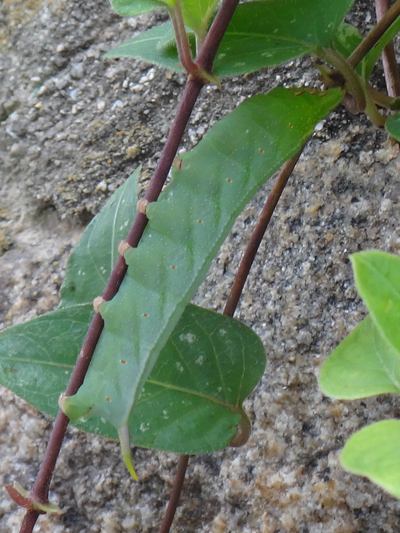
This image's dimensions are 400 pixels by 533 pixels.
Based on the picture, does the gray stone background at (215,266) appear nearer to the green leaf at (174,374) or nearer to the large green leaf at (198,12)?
the green leaf at (174,374)

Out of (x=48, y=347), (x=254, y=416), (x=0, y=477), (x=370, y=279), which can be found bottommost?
(x=0, y=477)

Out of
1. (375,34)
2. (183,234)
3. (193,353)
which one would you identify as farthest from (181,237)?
(375,34)

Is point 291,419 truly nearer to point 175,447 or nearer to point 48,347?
point 175,447

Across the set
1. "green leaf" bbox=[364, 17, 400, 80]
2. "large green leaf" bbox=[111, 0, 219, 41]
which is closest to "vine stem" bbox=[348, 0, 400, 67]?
"green leaf" bbox=[364, 17, 400, 80]

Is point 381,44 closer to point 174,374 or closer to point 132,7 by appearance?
point 132,7

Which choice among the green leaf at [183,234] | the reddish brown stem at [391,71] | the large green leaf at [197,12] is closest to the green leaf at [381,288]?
the green leaf at [183,234]

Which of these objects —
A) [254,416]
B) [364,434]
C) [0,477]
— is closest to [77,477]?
[0,477]
